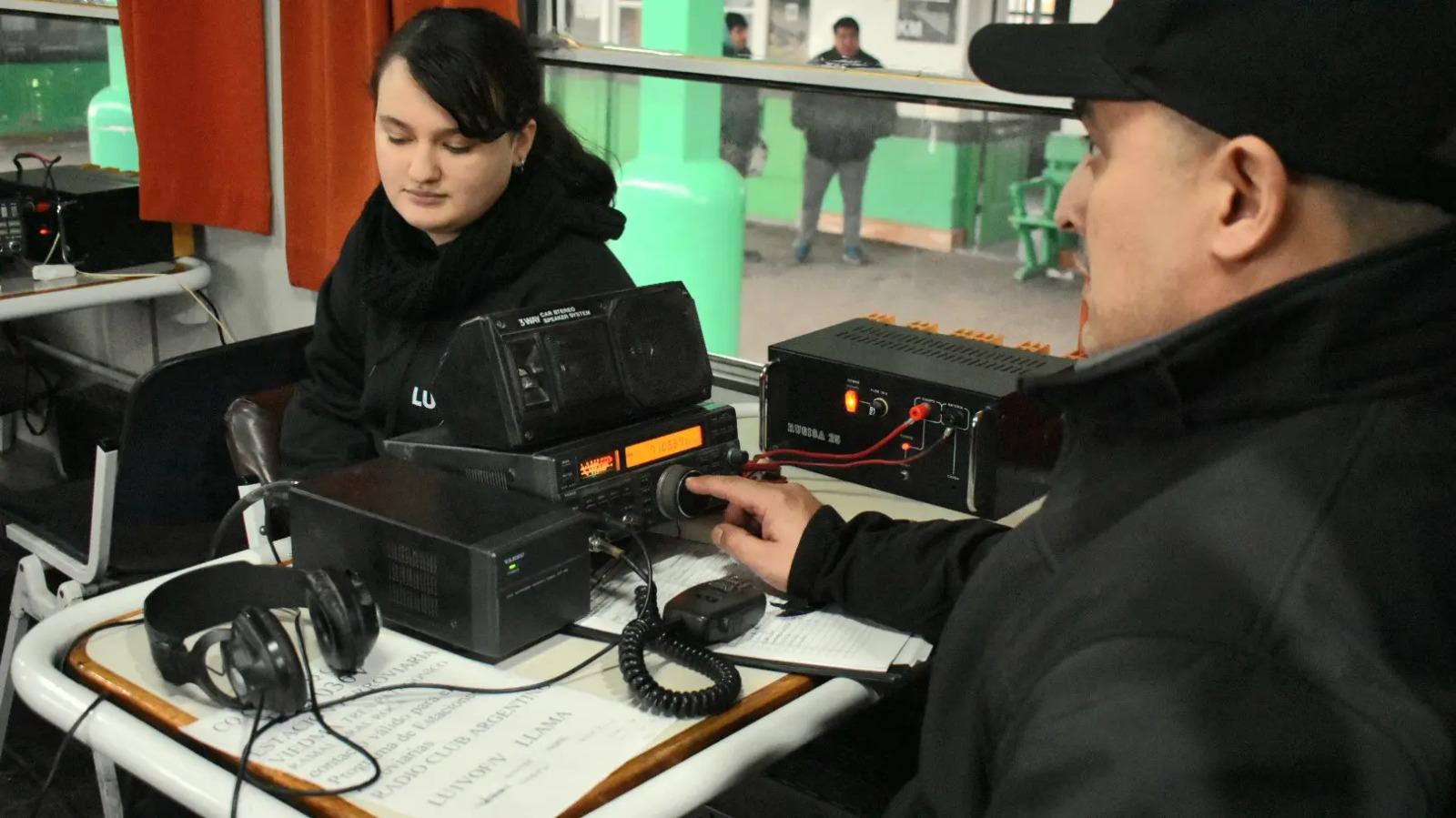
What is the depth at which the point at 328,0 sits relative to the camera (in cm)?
284

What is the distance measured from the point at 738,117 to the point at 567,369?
152cm

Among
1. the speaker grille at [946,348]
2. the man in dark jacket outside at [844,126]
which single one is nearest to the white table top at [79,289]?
the man in dark jacket outside at [844,126]

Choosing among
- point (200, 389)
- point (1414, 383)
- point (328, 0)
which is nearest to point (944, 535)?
point (1414, 383)

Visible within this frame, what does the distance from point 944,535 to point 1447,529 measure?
2.19 ft

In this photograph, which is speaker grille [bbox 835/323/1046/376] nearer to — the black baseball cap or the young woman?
the young woman

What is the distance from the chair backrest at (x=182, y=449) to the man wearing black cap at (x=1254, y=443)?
1.77 meters

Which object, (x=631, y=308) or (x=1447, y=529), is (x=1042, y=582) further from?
(x=631, y=308)

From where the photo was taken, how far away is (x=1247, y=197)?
0.84 metres

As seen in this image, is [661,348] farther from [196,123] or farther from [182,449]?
[196,123]

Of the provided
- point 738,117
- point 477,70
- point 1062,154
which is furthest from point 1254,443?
point 738,117

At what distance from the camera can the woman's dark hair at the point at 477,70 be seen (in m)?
1.84

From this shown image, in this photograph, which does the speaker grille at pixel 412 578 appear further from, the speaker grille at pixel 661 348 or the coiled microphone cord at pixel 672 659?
the speaker grille at pixel 661 348

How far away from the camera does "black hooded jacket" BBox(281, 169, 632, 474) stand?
1960 millimetres

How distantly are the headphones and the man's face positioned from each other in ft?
2.28
